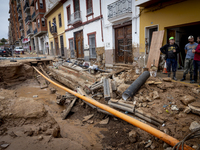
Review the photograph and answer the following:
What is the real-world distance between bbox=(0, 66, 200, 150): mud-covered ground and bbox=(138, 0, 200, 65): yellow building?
3493 millimetres

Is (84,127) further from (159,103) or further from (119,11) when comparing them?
(119,11)

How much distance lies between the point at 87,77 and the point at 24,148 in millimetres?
6080

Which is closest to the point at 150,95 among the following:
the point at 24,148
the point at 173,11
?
the point at 24,148

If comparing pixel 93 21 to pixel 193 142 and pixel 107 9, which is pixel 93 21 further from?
pixel 193 142

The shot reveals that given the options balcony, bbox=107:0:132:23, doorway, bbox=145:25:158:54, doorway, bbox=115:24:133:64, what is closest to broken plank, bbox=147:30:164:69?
doorway, bbox=145:25:158:54

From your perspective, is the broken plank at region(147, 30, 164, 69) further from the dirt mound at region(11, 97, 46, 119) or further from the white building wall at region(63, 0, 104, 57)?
the dirt mound at region(11, 97, 46, 119)

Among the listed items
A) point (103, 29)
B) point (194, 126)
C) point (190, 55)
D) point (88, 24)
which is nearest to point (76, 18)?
point (88, 24)

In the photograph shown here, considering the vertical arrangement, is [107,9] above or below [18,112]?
above

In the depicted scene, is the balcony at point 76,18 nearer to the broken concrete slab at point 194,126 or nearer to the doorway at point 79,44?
the doorway at point 79,44

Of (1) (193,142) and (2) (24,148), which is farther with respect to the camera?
(1) (193,142)

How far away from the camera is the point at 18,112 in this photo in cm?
290

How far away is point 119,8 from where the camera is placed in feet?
29.1

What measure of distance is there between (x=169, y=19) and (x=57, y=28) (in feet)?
51.8

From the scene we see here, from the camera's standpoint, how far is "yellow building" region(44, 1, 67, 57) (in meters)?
16.8
